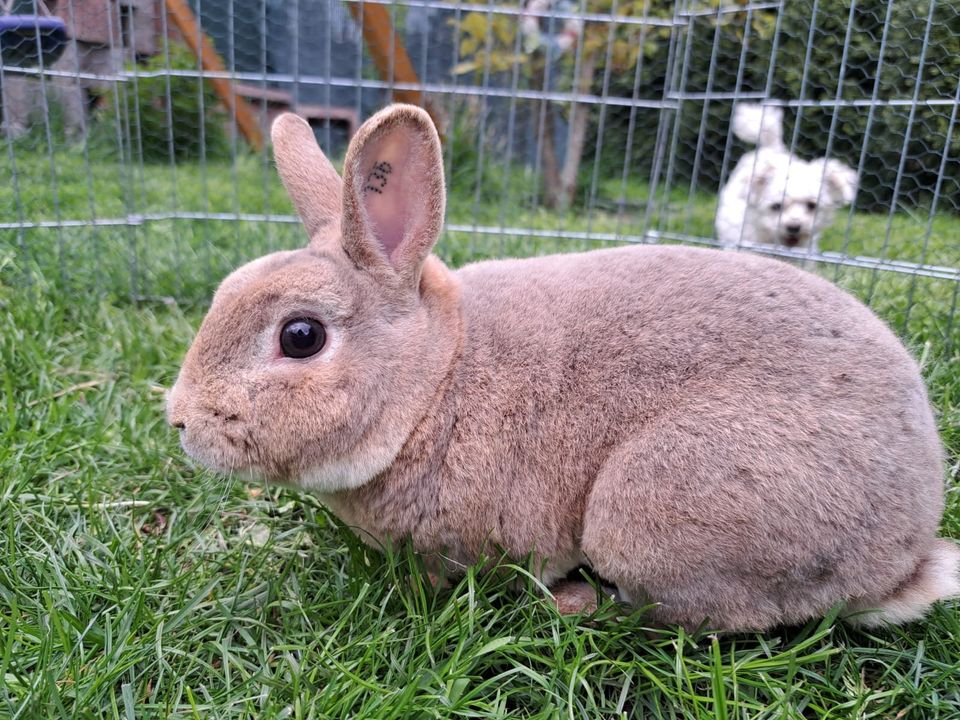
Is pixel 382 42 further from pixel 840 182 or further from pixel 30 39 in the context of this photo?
pixel 840 182

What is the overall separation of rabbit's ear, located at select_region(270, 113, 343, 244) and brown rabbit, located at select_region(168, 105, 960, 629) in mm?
93

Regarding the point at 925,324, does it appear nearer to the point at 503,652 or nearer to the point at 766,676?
the point at 766,676

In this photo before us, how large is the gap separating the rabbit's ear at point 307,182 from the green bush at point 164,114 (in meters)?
1.95

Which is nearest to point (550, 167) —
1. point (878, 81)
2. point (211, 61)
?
point (211, 61)

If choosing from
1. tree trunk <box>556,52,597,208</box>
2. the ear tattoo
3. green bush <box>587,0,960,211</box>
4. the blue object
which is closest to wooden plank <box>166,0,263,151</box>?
the blue object

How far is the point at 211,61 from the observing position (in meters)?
4.93

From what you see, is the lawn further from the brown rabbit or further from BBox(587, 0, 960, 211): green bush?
BBox(587, 0, 960, 211): green bush

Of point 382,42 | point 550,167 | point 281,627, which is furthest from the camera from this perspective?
point 550,167

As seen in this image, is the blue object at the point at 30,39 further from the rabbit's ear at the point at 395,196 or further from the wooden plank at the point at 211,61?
the rabbit's ear at the point at 395,196

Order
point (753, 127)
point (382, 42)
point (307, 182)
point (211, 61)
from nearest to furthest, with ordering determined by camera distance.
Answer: point (307, 182), point (211, 61), point (382, 42), point (753, 127)

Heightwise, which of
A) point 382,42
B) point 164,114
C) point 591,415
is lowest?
point 591,415

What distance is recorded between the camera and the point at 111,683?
4.78ft

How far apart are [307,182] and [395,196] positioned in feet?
1.01

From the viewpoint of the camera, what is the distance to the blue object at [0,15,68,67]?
3162mm
